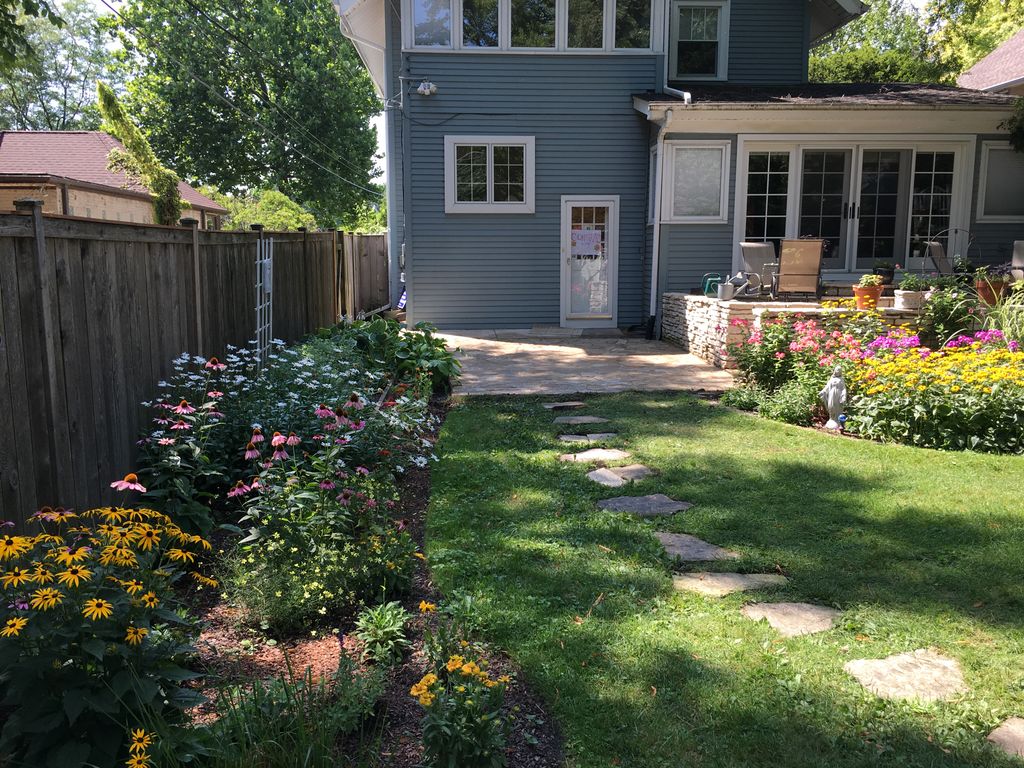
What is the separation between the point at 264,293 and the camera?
742 cm

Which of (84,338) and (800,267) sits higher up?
(800,267)

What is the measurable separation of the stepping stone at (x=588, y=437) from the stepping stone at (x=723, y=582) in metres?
2.74

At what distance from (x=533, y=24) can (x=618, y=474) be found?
10.1 metres

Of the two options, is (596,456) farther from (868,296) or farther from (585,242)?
(585,242)

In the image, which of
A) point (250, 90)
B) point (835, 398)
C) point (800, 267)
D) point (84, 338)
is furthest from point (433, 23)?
point (250, 90)

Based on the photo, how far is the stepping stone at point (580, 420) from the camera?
23.3 ft

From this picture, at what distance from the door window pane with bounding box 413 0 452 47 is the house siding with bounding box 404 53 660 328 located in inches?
11.0

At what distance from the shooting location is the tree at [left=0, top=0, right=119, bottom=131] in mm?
42750

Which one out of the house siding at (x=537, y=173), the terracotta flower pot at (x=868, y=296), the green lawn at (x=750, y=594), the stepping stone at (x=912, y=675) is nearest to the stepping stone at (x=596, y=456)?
the green lawn at (x=750, y=594)

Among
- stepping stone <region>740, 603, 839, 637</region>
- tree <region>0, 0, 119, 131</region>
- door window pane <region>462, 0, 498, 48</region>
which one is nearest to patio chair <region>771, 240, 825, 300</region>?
door window pane <region>462, 0, 498, 48</region>

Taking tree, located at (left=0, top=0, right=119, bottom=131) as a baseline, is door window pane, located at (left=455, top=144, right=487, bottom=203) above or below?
below

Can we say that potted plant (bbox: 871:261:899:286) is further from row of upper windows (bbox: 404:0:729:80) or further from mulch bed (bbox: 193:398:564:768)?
mulch bed (bbox: 193:398:564:768)

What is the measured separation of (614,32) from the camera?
13.2m

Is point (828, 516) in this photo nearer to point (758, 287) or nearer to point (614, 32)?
point (758, 287)
